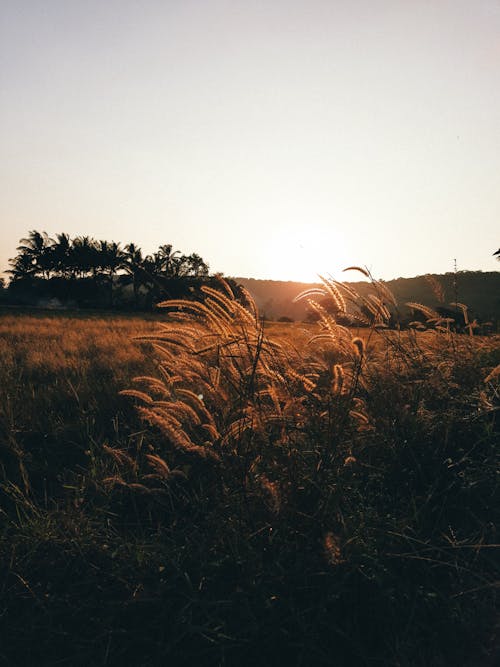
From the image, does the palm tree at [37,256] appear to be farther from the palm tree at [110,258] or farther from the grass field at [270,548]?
the grass field at [270,548]

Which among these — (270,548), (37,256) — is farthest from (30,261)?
(270,548)

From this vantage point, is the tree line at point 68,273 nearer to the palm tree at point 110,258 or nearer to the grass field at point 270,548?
the palm tree at point 110,258

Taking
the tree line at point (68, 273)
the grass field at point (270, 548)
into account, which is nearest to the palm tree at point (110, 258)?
the tree line at point (68, 273)

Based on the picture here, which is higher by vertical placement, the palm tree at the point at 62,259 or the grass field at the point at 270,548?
the palm tree at the point at 62,259

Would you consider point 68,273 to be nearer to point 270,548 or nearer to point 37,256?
point 37,256

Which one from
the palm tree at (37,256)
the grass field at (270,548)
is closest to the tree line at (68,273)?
the palm tree at (37,256)

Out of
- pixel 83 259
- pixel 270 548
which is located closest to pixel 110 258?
pixel 83 259

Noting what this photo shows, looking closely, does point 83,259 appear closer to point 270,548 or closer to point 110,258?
point 110,258

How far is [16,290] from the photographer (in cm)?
6112

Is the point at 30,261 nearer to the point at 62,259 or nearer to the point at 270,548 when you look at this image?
the point at 62,259

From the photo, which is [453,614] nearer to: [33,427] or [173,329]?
[173,329]

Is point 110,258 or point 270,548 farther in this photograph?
point 110,258

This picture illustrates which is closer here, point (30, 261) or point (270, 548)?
point (270, 548)

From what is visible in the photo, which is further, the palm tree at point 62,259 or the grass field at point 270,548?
the palm tree at point 62,259
